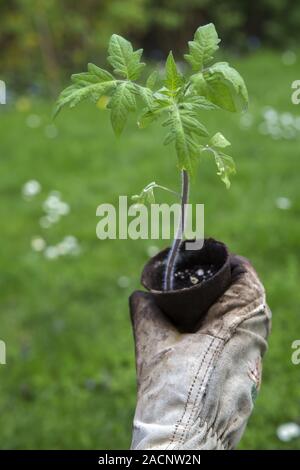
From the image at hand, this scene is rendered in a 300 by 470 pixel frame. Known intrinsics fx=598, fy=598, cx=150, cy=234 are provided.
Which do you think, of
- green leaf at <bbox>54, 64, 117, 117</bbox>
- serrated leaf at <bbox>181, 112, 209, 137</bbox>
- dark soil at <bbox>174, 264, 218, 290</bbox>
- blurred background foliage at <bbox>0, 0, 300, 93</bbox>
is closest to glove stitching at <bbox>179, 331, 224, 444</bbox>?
dark soil at <bbox>174, 264, 218, 290</bbox>

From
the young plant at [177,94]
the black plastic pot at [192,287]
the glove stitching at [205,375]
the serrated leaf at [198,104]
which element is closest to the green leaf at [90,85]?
the young plant at [177,94]

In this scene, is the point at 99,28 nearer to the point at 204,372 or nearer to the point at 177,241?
the point at 177,241

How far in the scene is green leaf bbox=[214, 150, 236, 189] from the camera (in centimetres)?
113

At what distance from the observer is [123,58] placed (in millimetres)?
1144

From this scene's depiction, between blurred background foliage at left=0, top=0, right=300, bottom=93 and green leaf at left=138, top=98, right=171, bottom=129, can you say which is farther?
blurred background foliage at left=0, top=0, right=300, bottom=93

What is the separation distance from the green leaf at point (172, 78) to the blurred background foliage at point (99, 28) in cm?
543

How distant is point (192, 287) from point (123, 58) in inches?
18.3

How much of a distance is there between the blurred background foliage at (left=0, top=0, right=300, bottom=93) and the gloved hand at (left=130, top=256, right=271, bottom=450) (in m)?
5.43

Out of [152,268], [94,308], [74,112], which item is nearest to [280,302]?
[94,308]

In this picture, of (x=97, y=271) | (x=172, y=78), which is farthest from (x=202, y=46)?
(x=97, y=271)

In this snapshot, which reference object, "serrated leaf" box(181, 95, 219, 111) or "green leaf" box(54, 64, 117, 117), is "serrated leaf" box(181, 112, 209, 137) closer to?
"serrated leaf" box(181, 95, 219, 111)

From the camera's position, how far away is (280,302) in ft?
9.71

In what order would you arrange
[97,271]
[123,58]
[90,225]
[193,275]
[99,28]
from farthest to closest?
1. [99,28]
2. [90,225]
3. [97,271]
4. [193,275]
5. [123,58]

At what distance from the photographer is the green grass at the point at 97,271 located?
8.18 ft
